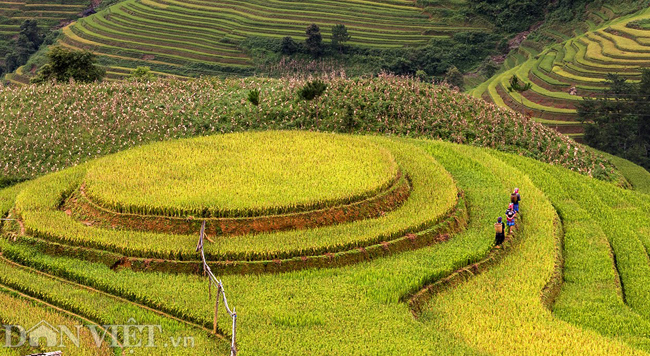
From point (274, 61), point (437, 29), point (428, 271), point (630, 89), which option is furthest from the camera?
point (437, 29)

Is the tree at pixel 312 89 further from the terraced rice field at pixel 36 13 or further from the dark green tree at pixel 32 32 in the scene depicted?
the terraced rice field at pixel 36 13

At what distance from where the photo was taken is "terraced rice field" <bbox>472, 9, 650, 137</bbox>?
40750 mm

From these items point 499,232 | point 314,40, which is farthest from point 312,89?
point 314,40

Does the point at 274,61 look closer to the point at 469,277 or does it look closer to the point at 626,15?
the point at 626,15

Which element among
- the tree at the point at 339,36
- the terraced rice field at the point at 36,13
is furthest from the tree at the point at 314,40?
the terraced rice field at the point at 36,13

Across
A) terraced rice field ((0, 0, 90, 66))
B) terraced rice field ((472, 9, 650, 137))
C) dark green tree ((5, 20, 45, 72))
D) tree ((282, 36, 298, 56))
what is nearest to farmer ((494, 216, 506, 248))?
terraced rice field ((472, 9, 650, 137))

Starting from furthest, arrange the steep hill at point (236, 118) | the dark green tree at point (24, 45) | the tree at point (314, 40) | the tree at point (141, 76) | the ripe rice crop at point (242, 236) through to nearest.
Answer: the dark green tree at point (24, 45)
the tree at point (314, 40)
the tree at point (141, 76)
the steep hill at point (236, 118)
the ripe rice crop at point (242, 236)

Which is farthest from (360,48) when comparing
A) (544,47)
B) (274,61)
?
(544,47)

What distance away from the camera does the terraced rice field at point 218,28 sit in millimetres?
55031

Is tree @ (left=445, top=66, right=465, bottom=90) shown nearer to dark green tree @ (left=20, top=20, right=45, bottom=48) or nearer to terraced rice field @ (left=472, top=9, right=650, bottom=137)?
terraced rice field @ (left=472, top=9, right=650, bottom=137)

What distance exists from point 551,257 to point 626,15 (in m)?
46.3

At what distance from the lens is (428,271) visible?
40.5ft

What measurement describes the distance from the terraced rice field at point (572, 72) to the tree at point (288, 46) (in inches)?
610

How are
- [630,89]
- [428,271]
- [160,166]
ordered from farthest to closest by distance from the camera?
[630,89] → [160,166] → [428,271]
